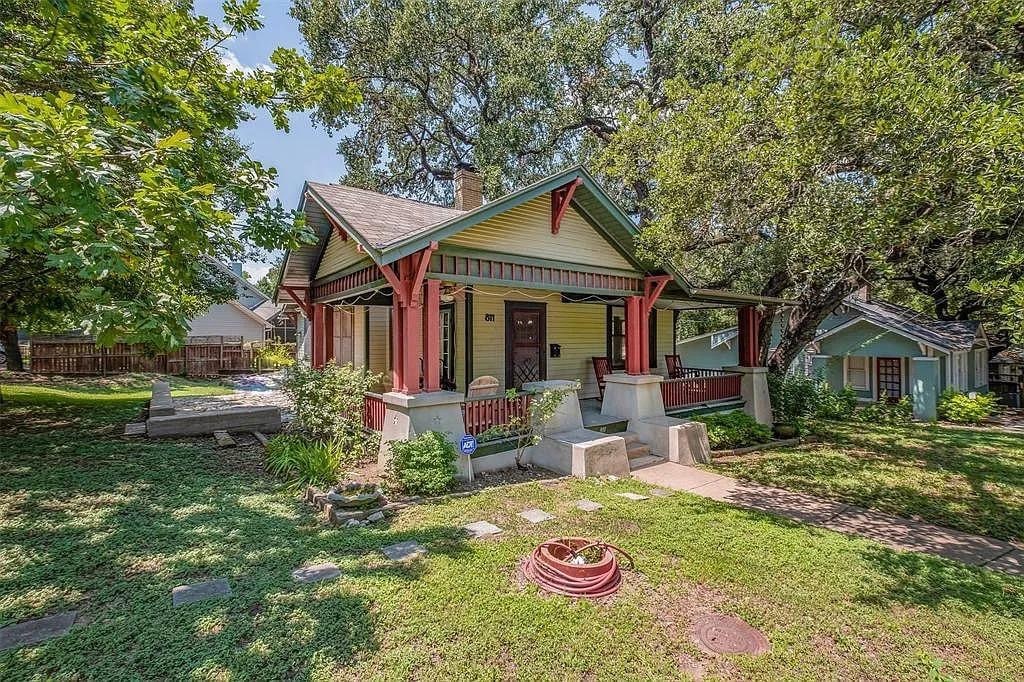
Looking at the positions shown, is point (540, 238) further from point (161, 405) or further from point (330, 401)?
point (161, 405)

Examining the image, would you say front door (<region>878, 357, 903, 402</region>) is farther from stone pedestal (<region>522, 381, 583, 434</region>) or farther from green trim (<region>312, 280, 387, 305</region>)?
green trim (<region>312, 280, 387, 305</region>)

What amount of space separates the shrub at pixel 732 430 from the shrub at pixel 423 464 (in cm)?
612

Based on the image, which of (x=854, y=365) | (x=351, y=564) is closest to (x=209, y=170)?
(x=351, y=564)

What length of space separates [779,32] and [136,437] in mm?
12901

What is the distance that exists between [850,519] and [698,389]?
5.53m

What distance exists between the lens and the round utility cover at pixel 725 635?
3531 millimetres

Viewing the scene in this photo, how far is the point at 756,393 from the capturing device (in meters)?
12.6

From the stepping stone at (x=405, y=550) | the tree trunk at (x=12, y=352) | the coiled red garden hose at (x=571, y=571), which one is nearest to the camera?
the coiled red garden hose at (x=571, y=571)

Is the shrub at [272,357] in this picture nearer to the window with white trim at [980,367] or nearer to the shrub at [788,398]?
the shrub at [788,398]

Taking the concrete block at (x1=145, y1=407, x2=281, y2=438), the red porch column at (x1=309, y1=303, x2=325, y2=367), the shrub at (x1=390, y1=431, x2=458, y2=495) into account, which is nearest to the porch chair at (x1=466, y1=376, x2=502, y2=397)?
the shrub at (x1=390, y1=431, x2=458, y2=495)

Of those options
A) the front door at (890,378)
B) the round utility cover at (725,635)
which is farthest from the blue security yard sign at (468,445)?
the front door at (890,378)

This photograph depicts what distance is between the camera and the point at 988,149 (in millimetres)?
4875

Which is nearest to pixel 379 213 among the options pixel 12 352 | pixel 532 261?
pixel 532 261

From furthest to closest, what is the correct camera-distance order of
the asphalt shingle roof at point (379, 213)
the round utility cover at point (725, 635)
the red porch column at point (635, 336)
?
1. the red porch column at point (635, 336)
2. the asphalt shingle roof at point (379, 213)
3. the round utility cover at point (725, 635)
